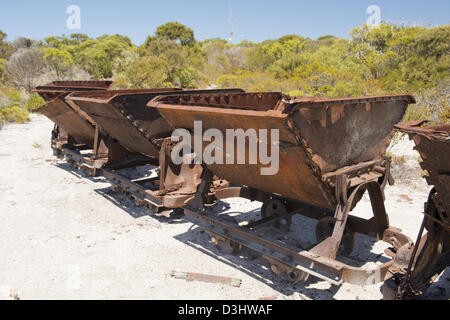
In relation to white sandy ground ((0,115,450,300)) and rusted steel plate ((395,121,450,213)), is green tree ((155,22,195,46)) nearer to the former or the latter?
white sandy ground ((0,115,450,300))

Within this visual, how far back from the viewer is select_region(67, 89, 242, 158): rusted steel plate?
551cm

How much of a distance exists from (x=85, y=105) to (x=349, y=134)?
5.05 metres

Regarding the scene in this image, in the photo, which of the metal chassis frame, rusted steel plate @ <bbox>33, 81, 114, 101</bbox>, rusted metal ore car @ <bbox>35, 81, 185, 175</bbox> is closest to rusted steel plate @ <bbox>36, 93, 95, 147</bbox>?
rusted metal ore car @ <bbox>35, 81, 185, 175</bbox>

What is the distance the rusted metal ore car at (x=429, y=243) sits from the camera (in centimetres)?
274

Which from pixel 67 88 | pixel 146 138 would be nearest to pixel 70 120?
pixel 67 88

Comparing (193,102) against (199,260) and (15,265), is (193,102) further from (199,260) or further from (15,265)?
(15,265)

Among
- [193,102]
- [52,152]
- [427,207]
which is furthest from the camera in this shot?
[52,152]

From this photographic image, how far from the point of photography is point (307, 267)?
3502 millimetres

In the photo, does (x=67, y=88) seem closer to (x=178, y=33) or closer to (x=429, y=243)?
(x=429, y=243)

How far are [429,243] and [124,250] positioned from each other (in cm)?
380

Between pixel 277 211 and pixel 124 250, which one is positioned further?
pixel 277 211

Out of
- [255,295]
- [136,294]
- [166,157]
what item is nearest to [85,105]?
[166,157]

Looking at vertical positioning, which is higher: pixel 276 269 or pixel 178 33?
pixel 178 33

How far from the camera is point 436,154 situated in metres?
2.65
